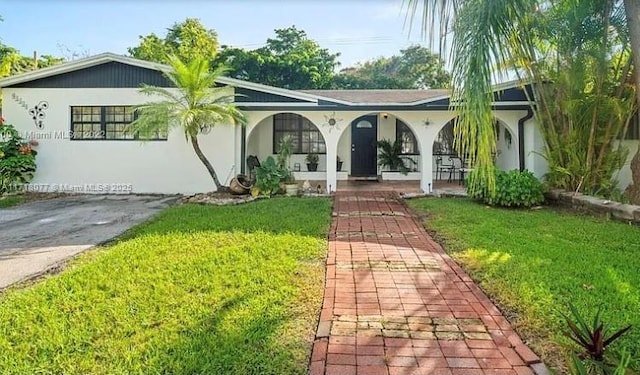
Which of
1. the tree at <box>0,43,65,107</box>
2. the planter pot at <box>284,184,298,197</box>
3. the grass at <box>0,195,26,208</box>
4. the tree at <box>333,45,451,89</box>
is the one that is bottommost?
the grass at <box>0,195,26,208</box>

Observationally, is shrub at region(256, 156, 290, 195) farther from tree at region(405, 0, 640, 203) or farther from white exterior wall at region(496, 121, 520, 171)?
tree at region(405, 0, 640, 203)

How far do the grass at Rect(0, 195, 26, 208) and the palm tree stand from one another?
12.1 feet

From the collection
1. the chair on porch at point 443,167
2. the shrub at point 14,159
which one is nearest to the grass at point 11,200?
the shrub at point 14,159

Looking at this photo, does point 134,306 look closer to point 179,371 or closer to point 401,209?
point 179,371

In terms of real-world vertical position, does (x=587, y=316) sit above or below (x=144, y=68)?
below

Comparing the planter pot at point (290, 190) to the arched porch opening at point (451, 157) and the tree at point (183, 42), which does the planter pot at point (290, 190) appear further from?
the tree at point (183, 42)

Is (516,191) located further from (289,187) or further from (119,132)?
(119,132)

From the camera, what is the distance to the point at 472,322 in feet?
11.8

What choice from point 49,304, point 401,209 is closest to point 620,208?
point 401,209

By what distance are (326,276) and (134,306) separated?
1.99m

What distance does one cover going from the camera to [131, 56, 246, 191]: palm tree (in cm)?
1095

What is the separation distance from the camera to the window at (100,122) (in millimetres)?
13227

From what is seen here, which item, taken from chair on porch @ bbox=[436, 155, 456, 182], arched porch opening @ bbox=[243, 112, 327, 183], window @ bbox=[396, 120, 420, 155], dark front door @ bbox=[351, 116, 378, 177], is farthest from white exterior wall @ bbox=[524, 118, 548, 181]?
arched porch opening @ bbox=[243, 112, 327, 183]

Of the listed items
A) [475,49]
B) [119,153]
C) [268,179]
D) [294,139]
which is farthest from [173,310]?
[294,139]
